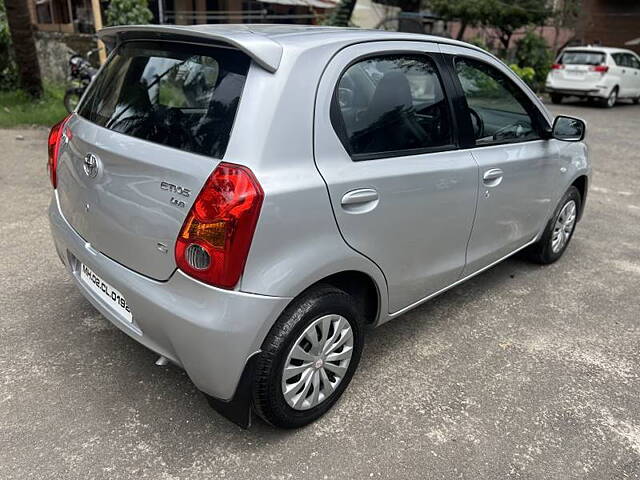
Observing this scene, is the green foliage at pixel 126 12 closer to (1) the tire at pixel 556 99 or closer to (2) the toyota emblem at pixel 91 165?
(2) the toyota emblem at pixel 91 165

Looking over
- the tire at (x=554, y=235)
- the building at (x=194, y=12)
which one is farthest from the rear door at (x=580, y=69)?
the tire at (x=554, y=235)

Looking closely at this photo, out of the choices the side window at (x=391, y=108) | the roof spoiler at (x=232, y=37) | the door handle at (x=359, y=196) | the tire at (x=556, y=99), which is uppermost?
the roof spoiler at (x=232, y=37)

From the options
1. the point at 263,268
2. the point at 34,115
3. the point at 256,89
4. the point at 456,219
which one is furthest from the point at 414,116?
the point at 34,115

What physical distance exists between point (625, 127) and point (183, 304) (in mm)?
12840

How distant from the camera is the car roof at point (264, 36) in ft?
6.85

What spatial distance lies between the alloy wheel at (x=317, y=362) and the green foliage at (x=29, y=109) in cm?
770

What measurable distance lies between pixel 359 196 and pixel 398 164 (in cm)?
34

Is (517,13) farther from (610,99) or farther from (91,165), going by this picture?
(91,165)

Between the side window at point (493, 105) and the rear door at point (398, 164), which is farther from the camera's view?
the side window at point (493, 105)

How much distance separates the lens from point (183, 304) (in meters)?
2.08

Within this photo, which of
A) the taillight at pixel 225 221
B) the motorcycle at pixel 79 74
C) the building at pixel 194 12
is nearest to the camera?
the taillight at pixel 225 221

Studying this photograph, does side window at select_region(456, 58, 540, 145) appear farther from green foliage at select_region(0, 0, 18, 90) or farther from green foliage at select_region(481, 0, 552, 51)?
green foliage at select_region(481, 0, 552, 51)

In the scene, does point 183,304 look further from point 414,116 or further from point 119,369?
point 414,116

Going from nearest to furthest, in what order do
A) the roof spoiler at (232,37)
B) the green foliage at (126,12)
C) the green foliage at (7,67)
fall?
1. the roof spoiler at (232,37)
2. the green foliage at (126,12)
3. the green foliage at (7,67)
